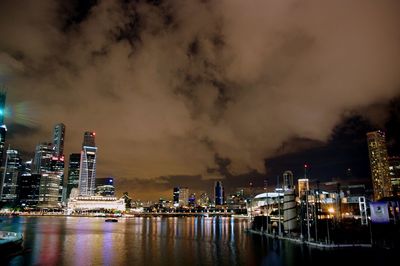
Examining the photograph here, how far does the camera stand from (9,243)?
211ft

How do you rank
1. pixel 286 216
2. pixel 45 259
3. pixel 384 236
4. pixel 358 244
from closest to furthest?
pixel 45 259 < pixel 358 244 < pixel 384 236 < pixel 286 216

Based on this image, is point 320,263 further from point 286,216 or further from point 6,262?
point 6,262

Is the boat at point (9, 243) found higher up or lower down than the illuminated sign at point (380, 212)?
lower down

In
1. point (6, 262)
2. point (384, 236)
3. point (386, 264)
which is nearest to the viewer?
point (386, 264)

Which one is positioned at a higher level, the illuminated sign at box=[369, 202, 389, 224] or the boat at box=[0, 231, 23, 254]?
the illuminated sign at box=[369, 202, 389, 224]

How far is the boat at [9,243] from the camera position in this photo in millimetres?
61609

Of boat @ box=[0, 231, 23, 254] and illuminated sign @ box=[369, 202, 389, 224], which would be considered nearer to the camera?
boat @ box=[0, 231, 23, 254]

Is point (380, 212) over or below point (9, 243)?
over

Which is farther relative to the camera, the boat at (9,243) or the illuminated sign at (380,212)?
the illuminated sign at (380,212)

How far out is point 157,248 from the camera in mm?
76875

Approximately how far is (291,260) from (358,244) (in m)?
18.3

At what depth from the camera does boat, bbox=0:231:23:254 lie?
61.6 meters

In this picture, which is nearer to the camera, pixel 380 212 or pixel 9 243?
pixel 9 243

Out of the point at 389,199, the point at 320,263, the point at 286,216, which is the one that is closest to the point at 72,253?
the point at 320,263
